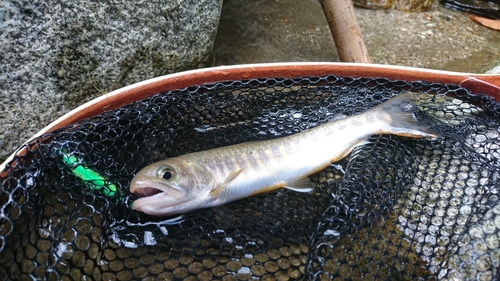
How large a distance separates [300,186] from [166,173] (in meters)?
0.62

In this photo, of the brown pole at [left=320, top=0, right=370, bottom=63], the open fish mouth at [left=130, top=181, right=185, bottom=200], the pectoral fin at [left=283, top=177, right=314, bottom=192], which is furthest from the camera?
the brown pole at [left=320, top=0, right=370, bottom=63]

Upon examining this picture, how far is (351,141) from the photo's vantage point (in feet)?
6.56

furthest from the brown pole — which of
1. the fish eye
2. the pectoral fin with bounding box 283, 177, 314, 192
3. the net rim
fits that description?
the fish eye

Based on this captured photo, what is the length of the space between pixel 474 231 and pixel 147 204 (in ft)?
4.45

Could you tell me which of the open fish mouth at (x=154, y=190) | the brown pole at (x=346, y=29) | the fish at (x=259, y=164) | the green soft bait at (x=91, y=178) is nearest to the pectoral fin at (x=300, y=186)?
the fish at (x=259, y=164)

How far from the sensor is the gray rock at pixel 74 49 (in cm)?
208

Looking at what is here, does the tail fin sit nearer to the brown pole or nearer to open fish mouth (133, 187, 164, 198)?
open fish mouth (133, 187, 164, 198)

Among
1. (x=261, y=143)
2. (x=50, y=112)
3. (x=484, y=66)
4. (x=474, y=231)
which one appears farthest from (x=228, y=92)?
(x=484, y=66)

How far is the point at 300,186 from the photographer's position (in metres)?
1.89

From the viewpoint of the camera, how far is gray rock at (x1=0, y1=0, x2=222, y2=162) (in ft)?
6.81

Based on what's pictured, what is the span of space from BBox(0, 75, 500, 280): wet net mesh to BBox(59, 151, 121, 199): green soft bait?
2 cm

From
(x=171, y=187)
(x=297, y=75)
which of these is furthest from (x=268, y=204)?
(x=297, y=75)

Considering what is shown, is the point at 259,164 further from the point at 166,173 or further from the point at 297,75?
the point at 297,75

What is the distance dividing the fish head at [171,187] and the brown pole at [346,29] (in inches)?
76.2
